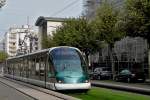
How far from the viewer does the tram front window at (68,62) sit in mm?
28884

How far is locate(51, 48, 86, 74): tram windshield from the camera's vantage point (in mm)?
29234

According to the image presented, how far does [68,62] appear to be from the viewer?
29.6 m

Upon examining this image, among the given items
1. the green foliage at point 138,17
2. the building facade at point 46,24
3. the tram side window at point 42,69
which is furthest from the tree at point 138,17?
the building facade at point 46,24

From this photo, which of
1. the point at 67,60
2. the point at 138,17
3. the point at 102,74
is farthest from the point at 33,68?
the point at 102,74

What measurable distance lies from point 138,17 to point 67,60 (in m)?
14.1

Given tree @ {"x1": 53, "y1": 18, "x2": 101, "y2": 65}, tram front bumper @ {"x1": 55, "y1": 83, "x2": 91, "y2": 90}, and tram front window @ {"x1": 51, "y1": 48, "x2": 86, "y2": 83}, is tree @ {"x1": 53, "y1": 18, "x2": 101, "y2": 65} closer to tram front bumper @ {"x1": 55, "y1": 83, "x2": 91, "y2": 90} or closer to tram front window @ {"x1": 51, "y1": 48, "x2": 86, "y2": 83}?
tram front window @ {"x1": 51, "y1": 48, "x2": 86, "y2": 83}

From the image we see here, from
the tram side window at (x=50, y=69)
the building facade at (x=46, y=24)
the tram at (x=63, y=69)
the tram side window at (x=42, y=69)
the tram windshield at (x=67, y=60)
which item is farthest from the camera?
the building facade at (x=46, y=24)

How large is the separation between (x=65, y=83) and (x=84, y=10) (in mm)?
56370

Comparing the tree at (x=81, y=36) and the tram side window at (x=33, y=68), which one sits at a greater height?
the tree at (x=81, y=36)

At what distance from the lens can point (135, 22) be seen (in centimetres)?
4312

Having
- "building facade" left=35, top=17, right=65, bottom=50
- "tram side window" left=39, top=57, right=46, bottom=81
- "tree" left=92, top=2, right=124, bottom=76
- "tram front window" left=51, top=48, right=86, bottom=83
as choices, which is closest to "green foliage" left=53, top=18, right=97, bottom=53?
"tree" left=92, top=2, right=124, bottom=76

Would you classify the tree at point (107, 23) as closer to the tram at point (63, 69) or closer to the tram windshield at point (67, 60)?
the tram at point (63, 69)

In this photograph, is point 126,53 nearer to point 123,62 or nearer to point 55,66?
point 123,62

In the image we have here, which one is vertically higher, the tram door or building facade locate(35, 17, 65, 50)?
building facade locate(35, 17, 65, 50)
